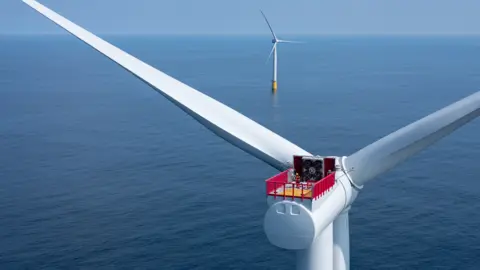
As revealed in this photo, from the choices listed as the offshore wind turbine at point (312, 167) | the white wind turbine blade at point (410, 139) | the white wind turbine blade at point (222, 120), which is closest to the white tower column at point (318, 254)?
the offshore wind turbine at point (312, 167)

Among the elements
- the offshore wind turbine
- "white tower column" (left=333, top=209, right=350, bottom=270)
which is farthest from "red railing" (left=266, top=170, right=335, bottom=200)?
"white tower column" (left=333, top=209, right=350, bottom=270)

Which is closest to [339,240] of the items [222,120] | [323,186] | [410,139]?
[323,186]

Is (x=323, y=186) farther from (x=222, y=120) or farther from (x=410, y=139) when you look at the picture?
(x=222, y=120)

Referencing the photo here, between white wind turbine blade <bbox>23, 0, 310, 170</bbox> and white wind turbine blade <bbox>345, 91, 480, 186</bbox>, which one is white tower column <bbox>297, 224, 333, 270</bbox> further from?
white wind turbine blade <bbox>23, 0, 310, 170</bbox>

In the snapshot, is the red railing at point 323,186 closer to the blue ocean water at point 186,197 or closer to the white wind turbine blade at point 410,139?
the white wind turbine blade at point 410,139

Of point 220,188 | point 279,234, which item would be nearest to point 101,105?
point 220,188

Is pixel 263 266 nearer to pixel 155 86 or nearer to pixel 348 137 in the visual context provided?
pixel 155 86
